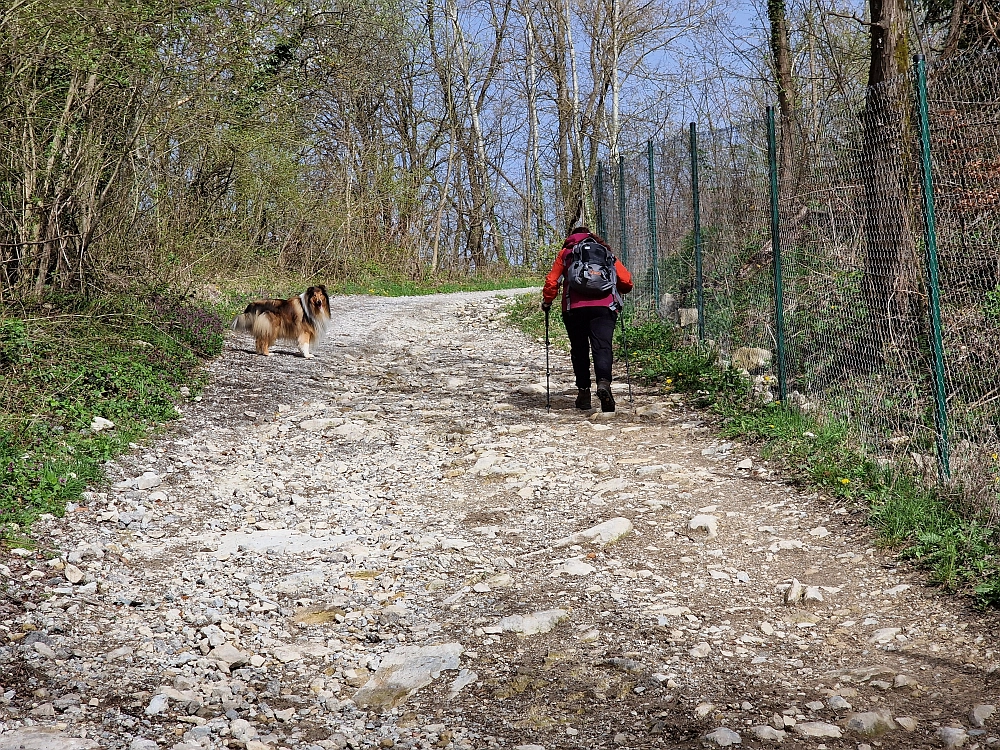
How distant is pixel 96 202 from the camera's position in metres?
9.82

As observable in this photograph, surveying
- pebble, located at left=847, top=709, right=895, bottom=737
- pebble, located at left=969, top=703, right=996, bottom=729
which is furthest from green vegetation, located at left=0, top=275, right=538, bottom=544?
pebble, located at left=969, top=703, right=996, bottom=729

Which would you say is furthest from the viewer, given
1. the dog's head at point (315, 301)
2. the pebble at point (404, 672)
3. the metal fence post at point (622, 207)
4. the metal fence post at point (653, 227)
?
the metal fence post at point (622, 207)

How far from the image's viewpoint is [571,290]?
342 inches

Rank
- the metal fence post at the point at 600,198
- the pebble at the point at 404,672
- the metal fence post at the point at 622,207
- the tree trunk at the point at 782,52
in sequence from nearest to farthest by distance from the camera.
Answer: the pebble at the point at 404,672 < the metal fence post at the point at 622,207 < the tree trunk at the point at 782,52 < the metal fence post at the point at 600,198

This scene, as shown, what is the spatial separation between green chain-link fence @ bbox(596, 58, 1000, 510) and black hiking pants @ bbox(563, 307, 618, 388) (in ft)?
4.42

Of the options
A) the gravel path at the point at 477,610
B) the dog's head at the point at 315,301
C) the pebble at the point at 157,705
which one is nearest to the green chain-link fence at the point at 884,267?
the gravel path at the point at 477,610

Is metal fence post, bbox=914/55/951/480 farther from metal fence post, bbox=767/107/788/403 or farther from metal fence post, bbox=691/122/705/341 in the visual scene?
metal fence post, bbox=691/122/705/341

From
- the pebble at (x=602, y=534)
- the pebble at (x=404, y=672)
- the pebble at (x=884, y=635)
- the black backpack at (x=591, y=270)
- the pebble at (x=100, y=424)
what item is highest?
the black backpack at (x=591, y=270)

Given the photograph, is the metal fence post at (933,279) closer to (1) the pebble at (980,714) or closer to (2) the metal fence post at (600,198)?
(1) the pebble at (980,714)

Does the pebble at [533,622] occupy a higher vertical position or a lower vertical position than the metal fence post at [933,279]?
lower

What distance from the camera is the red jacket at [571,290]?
28.5 feet

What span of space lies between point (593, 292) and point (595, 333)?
15.4 inches

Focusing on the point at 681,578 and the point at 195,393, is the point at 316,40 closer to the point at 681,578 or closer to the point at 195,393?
the point at 195,393

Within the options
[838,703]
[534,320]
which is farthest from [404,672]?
→ [534,320]
